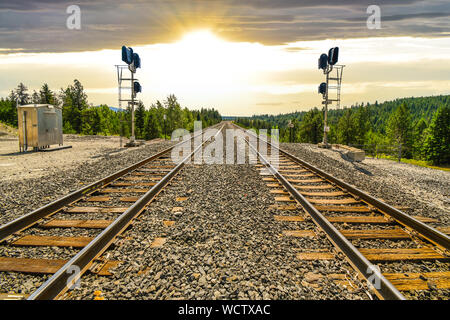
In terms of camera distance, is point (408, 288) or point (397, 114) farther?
point (397, 114)

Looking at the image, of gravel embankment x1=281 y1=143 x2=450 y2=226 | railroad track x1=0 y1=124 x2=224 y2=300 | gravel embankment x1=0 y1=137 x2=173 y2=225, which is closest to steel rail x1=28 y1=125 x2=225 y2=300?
railroad track x1=0 y1=124 x2=224 y2=300

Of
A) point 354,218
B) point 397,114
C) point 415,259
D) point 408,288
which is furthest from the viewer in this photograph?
point 397,114

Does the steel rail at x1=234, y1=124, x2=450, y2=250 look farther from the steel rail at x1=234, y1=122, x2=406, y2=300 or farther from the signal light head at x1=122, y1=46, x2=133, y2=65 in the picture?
the signal light head at x1=122, y1=46, x2=133, y2=65

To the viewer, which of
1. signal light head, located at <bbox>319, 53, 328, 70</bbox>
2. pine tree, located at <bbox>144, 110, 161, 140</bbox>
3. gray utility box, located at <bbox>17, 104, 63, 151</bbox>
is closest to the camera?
gray utility box, located at <bbox>17, 104, 63, 151</bbox>

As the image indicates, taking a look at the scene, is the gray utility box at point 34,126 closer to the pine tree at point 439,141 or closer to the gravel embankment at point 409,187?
the gravel embankment at point 409,187

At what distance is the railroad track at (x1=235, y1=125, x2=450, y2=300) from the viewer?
306cm

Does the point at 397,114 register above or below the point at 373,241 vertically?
above

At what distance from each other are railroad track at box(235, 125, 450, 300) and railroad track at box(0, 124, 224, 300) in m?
2.75

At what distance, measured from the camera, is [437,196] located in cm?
700

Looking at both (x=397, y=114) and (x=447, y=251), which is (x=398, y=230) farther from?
(x=397, y=114)

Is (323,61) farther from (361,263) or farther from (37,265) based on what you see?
(37,265)

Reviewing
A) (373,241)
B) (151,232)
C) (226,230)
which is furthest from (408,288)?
(151,232)

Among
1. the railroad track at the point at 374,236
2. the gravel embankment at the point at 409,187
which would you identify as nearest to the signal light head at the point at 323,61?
the gravel embankment at the point at 409,187

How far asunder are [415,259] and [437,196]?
464 cm
